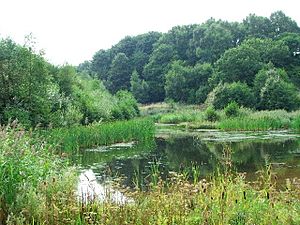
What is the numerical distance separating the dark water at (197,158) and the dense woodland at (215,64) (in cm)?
2383

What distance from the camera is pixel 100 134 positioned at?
23125mm

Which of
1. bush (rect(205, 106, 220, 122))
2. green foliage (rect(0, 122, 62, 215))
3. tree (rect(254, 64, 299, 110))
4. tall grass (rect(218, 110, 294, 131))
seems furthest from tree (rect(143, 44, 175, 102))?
green foliage (rect(0, 122, 62, 215))

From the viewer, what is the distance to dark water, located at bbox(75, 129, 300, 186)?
13516 millimetres

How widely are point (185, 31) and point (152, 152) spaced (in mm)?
72819

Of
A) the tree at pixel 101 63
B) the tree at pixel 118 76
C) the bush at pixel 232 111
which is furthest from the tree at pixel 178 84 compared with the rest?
the tree at pixel 101 63

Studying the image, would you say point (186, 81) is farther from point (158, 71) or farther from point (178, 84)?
point (158, 71)

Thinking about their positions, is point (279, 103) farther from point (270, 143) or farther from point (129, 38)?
point (129, 38)

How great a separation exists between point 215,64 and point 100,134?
43.9m

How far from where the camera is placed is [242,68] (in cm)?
5562

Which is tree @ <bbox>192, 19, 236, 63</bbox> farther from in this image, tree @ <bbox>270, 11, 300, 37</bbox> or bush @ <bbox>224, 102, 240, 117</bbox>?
bush @ <bbox>224, 102, 240, 117</bbox>

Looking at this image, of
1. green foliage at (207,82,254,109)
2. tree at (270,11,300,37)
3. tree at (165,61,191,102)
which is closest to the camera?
green foliage at (207,82,254,109)

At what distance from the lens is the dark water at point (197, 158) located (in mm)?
13516

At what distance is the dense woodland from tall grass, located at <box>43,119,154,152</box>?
23621mm

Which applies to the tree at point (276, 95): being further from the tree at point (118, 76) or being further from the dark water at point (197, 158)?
the tree at point (118, 76)
